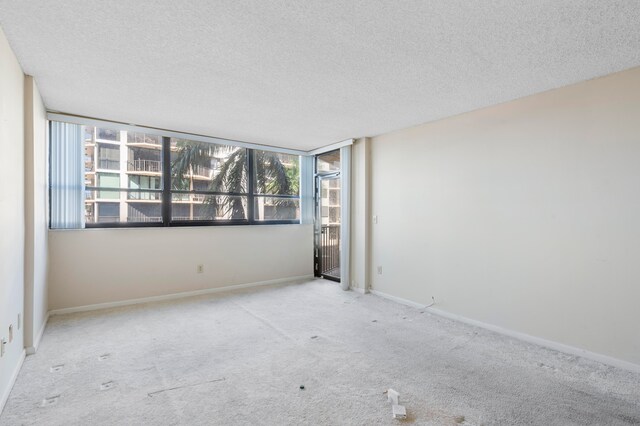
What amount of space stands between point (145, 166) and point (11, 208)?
218 centimetres

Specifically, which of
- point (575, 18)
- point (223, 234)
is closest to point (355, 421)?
point (575, 18)

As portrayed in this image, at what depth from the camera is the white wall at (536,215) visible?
251 centimetres

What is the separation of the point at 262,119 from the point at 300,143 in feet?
4.40

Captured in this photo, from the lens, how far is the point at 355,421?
5.97 feet

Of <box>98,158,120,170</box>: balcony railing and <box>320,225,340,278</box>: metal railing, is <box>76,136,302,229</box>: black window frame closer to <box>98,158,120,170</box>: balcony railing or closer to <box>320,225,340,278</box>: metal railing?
<box>98,158,120,170</box>: balcony railing

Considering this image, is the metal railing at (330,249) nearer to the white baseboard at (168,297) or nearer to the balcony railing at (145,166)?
the white baseboard at (168,297)

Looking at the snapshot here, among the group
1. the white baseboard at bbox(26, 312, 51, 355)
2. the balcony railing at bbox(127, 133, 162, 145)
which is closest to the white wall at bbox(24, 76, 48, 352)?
the white baseboard at bbox(26, 312, 51, 355)

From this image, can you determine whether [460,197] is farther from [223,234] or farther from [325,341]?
[223,234]

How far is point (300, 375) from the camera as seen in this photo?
2.32 meters

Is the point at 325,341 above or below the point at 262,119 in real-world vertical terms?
below

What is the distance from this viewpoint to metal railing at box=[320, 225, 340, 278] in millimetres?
5820

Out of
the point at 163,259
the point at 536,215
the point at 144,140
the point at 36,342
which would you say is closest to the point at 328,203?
the point at 163,259

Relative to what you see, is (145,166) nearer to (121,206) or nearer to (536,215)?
(121,206)

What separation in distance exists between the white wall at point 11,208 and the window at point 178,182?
1.40 m
